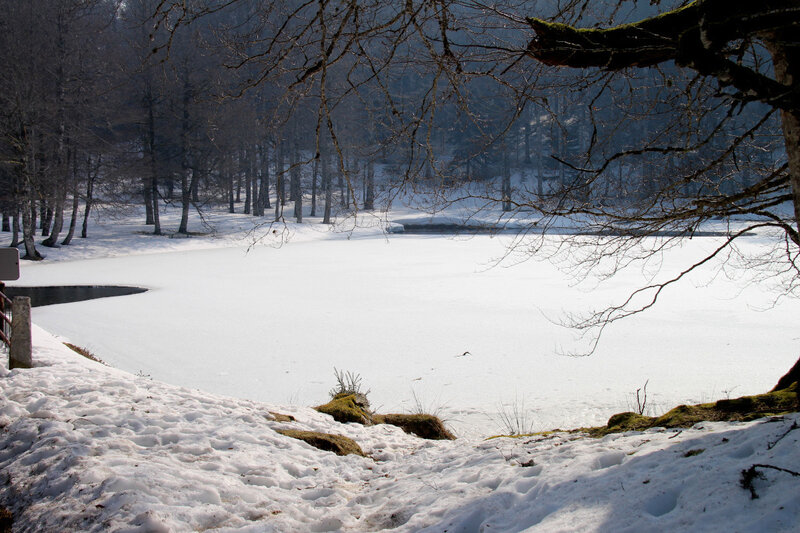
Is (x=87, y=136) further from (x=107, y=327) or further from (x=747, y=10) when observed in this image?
(x=747, y=10)

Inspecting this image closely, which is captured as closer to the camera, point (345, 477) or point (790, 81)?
point (790, 81)

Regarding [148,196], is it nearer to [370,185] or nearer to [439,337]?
[370,185]

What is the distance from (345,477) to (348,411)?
5.53 feet

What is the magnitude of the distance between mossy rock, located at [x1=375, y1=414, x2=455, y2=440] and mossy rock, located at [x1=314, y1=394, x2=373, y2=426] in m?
0.15

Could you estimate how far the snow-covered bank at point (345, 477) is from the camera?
99.6 inches

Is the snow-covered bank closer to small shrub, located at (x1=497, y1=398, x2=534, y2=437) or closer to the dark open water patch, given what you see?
small shrub, located at (x1=497, y1=398, x2=534, y2=437)

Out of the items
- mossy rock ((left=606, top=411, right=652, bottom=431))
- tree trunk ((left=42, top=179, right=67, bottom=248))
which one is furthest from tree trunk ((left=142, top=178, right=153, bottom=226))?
mossy rock ((left=606, top=411, right=652, bottom=431))

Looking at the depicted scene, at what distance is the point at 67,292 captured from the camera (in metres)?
15.3

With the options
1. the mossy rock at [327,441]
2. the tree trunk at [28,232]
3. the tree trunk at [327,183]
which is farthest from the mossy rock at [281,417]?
the tree trunk at [327,183]

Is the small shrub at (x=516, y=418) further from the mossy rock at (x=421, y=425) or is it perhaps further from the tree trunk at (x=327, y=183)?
the tree trunk at (x=327, y=183)

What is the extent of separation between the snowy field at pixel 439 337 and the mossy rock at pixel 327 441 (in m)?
1.64

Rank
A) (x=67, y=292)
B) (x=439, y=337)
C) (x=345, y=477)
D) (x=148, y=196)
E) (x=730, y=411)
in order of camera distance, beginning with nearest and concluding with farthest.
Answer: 1. (x=730, y=411)
2. (x=345, y=477)
3. (x=439, y=337)
4. (x=67, y=292)
5. (x=148, y=196)

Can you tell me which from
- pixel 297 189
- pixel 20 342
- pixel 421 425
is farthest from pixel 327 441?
pixel 297 189

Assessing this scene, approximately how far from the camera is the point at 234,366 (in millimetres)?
8438
